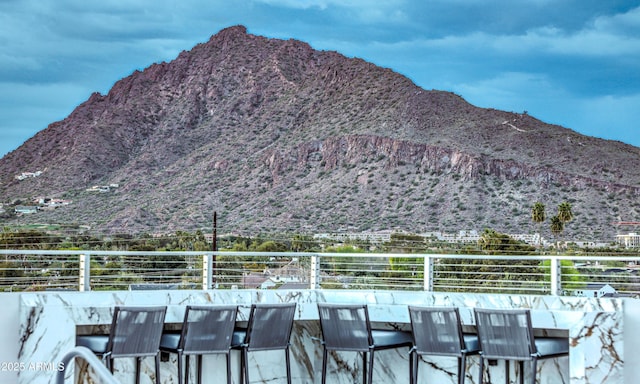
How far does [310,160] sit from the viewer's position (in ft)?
181

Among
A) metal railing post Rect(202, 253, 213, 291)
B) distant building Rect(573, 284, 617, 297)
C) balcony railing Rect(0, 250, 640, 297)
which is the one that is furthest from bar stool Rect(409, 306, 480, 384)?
distant building Rect(573, 284, 617, 297)

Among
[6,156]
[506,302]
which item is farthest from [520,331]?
[6,156]

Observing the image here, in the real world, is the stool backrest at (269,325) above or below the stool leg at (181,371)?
above

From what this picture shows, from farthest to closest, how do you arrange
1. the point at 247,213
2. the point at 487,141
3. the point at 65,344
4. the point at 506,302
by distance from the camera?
the point at 487,141
the point at 247,213
the point at 506,302
the point at 65,344

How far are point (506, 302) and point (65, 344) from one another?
2.93m

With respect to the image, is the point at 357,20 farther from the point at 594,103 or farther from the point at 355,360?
the point at 355,360

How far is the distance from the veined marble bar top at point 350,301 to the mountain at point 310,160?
37.3 metres

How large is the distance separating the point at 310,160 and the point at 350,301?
49939mm

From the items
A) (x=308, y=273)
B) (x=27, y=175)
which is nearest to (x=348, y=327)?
(x=308, y=273)

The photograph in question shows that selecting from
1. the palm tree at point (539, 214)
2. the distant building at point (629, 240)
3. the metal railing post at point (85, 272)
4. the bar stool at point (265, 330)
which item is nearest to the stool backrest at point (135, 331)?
the bar stool at point (265, 330)

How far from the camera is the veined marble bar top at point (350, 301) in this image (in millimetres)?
4406

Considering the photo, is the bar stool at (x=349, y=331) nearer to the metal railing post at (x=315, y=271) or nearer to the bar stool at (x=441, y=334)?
the bar stool at (x=441, y=334)

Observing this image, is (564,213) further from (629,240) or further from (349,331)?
(349,331)

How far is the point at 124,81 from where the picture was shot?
74.9m
